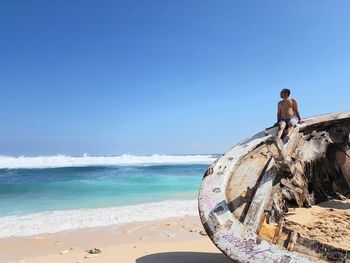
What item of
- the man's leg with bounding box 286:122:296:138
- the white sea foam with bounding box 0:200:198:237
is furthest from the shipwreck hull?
the white sea foam with bounding box 0:200:198:237

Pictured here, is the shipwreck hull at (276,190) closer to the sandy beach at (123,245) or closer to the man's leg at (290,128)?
the man's leg at (290,128)

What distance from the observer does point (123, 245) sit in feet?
20.0

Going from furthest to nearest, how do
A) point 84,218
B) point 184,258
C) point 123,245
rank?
point 84,218, point 123,245, point 184,258

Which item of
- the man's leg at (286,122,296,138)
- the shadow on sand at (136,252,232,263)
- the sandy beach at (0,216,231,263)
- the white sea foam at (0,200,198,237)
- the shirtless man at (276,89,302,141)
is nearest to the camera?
the shadow on sand at (136,252,232,263)

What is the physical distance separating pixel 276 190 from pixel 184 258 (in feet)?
5.75

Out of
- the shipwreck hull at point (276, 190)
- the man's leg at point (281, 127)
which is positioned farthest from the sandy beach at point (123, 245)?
the man's leg at point (281, 127)

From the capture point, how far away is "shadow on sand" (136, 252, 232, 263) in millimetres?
5012

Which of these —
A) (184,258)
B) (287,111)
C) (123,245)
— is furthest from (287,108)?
(123,245)

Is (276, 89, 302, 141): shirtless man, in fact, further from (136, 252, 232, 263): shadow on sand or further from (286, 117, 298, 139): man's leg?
(136, 252, 232, 263): shadow on sand

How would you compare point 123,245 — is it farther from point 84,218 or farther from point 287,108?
point 287,108

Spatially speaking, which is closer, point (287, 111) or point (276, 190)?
point (276, 190)

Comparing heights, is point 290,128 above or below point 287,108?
below

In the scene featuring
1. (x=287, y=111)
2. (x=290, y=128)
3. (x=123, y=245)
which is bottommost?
(x=123, y=245)

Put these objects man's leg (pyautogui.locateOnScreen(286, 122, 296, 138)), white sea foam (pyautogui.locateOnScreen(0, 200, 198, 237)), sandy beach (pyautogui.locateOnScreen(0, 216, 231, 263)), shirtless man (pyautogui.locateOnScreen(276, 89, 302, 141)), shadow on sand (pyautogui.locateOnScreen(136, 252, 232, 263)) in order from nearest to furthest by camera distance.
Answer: shadow on sand (pyautogui.locateOnScreen(136, 252, 232, 263)), sandy beach (pyautogui.locateOnScreen(0, 216, 231, 263)), man's leg (pyautogui.locateOnScreen(286, 122, 296, 138)), shirtless man (pyautogui.locateOnScreen(276, 89, 302, 141)), white sea foam (pyautogui.locateOnScreen(0, 200, 198, 237))
